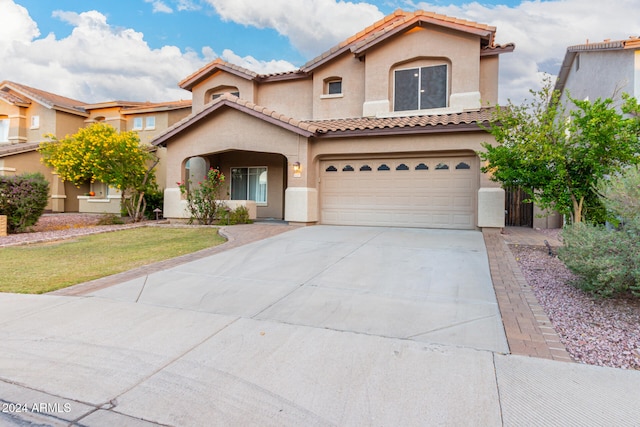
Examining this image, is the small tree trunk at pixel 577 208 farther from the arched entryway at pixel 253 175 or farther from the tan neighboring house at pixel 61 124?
the tan neighboring house at pixel 61 124

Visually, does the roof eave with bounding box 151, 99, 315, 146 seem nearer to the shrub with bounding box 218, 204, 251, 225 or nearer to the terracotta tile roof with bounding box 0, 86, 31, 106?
the shrub with bounding box 218, 204, 251, 225

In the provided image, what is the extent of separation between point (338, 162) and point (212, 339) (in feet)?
35.2

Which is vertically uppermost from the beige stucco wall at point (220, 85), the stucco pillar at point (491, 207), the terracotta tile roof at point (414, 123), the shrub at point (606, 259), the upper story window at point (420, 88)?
the beige stucco wall at point (220, 85)

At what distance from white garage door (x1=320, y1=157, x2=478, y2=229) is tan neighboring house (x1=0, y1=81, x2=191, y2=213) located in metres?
12.8

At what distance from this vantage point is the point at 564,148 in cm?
752

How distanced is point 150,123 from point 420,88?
17675 millimetres

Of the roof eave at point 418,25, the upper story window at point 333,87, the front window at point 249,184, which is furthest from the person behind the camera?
the front window at point 249,184

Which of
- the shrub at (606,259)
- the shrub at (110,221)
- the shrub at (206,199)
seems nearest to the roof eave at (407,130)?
the shrub at (206,199)

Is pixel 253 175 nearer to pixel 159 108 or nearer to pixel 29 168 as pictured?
pixel 159 108

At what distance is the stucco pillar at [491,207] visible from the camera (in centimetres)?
1131

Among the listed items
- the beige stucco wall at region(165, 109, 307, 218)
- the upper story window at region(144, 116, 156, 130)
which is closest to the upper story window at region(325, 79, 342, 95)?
the beige stucco wall at region(165, 109, 307, 218)

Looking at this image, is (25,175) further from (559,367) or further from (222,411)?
(559,367)

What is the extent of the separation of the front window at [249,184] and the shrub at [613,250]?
13783 mm

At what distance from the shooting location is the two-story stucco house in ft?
37.9
